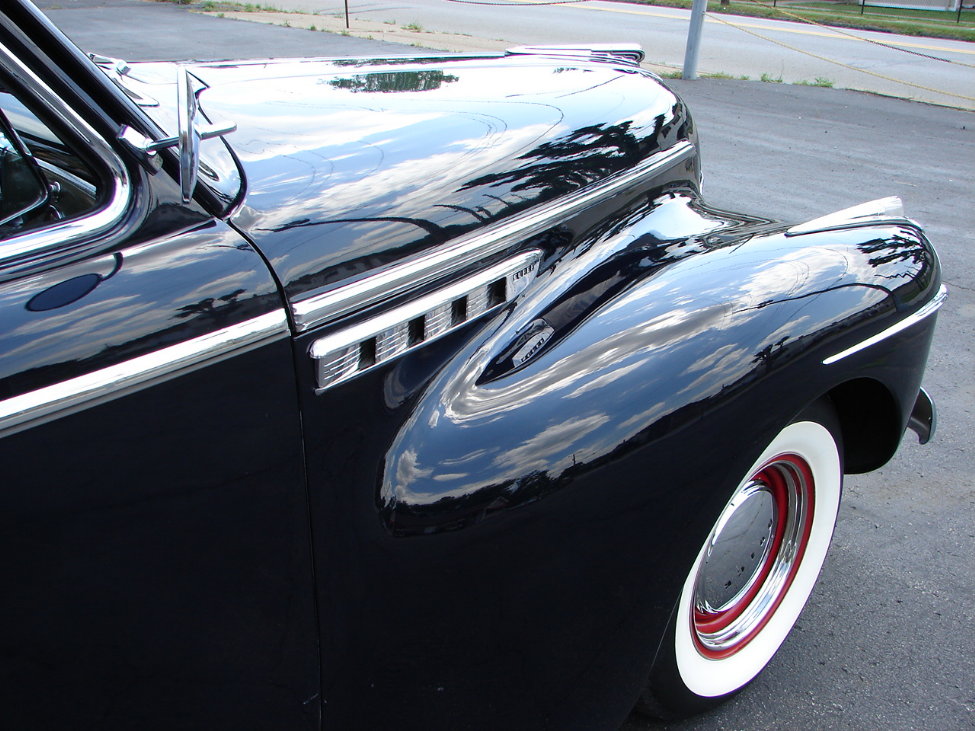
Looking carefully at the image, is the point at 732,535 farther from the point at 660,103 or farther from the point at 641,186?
the point at 660,103

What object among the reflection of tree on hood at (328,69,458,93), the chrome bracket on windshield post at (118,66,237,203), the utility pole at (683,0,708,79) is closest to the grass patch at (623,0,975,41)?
the utility pole at (683,0,708,79)

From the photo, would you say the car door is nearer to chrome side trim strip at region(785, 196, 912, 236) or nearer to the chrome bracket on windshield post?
the chrome bracket on windshield post

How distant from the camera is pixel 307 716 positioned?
1.27 metres

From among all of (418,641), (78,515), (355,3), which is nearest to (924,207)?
(418,641)

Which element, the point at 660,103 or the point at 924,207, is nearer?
the point at 660,103

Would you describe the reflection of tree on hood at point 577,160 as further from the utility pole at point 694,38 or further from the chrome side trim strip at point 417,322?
the utility pole at point 694,38

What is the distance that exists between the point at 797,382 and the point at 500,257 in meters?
0.61

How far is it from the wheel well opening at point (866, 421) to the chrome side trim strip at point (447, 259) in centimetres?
69

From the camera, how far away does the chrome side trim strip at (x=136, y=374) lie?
99cm

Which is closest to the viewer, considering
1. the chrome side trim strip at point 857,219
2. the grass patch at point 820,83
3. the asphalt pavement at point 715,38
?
the chrome side trim strip at point 857,219

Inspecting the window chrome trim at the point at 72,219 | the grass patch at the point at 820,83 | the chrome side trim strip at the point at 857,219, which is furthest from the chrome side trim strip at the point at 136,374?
the grass patch at the point at 820,83

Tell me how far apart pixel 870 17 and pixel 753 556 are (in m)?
20.3

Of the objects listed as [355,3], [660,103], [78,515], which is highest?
[660,103]

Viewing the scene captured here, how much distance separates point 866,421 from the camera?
81.7 inches
